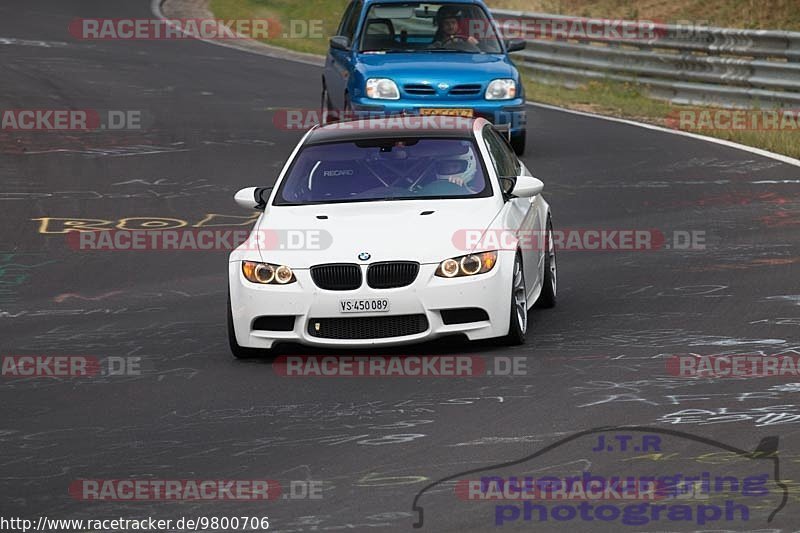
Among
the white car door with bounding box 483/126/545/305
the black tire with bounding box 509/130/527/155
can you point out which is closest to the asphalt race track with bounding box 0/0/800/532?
the black tire with bounding box 509/130/527/155

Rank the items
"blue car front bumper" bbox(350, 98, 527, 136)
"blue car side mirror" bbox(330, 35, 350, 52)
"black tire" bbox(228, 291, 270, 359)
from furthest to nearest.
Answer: "blue car side mirror" bbox(330, 35, 350, 52) < "blue car front bumper" bbox(350, 98, 527, 136) < "black tire" bbox(228, 291, 270, 359)

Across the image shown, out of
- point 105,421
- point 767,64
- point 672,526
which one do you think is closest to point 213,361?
point 105,421

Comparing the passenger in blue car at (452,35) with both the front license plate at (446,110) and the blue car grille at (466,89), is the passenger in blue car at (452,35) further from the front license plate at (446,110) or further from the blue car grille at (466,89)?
the front license plate at (446,110)

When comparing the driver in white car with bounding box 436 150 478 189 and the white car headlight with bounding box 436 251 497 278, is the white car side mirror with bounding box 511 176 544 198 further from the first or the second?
the white car headlight with bounding box 436 251 497 278

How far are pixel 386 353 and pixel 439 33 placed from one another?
10064 millimetres

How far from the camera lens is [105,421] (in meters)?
8.78

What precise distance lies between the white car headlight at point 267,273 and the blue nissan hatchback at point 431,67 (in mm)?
8748

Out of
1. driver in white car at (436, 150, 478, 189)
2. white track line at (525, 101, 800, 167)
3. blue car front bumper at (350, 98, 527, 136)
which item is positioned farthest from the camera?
white track line at (525, 101, 800, 167)

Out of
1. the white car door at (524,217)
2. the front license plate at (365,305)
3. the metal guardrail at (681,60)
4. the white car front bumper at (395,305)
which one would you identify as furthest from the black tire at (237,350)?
the metal guardrail at (681,60)

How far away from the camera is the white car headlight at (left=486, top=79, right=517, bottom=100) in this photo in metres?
19.4

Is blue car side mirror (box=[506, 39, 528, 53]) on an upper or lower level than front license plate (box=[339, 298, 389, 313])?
upper

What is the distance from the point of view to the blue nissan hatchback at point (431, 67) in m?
19.2

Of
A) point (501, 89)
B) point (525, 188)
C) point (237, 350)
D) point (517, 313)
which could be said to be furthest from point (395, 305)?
point (501, 89)

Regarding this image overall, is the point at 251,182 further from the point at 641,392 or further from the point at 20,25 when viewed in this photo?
the point at 20,25
